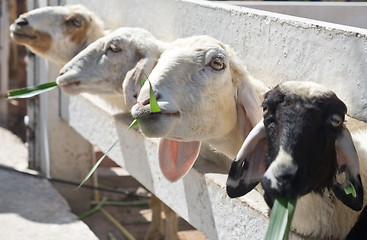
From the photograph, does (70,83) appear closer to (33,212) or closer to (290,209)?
(33,212)

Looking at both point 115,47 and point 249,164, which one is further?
point 115,47

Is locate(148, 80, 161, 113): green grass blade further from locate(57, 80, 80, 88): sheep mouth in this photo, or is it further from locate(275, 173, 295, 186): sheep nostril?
locate(57, 80, 80, 88): sheep mouth

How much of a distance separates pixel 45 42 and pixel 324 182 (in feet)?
10.1

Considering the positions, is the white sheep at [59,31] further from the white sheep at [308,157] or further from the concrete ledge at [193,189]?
the white sheep at [308,157]

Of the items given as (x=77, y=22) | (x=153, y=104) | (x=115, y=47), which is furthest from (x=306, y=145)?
(x=77, y=22)

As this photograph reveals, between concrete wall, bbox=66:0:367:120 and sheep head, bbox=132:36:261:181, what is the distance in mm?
263

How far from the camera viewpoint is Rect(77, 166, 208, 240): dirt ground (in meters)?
5.82

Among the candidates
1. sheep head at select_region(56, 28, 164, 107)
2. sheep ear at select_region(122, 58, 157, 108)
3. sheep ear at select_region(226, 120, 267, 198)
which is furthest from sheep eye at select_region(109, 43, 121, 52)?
sheep ear at select_region(226, 120, 267, 198)

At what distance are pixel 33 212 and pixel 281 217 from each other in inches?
137

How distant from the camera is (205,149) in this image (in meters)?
3.96

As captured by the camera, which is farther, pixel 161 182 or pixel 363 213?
pixel 161 182

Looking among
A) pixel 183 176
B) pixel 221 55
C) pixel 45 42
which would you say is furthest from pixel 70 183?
pixel 221 55

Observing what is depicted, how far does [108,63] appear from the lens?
408cm

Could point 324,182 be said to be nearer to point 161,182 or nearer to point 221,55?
point 221,55
